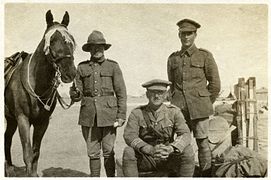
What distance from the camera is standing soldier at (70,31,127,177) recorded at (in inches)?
201

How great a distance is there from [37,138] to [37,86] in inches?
19.0

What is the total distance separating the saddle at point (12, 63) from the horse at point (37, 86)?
0.03m

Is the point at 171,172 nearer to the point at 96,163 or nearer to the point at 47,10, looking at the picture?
the point at 96,163

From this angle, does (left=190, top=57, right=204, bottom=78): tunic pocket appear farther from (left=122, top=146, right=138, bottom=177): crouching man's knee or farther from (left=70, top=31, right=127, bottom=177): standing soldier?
(left=122, top=146, right=138, bottom=177): crouching man's knee

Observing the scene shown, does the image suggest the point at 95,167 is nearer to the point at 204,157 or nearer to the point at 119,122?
the point at 119,122

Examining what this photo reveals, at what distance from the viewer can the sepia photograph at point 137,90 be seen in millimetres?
5094

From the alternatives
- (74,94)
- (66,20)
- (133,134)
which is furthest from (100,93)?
(66,20)

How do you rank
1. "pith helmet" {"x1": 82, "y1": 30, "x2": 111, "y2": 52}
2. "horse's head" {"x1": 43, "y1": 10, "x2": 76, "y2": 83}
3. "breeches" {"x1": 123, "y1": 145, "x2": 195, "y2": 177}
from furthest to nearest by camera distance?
"pith helmet" {"x1": 82, "y1": 30, "x2": 111, "y2": 52} < "breeches" {"x1": 123, "y1": 145, "x2": 195, "y2": 177} < "horse's head" {"x1": 43, "y1": 10, "x2": 76, "y2": 83}

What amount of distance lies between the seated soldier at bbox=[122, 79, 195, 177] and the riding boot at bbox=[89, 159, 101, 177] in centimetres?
23

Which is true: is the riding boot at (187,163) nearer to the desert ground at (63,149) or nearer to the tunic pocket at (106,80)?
the desert ground at (63,149)

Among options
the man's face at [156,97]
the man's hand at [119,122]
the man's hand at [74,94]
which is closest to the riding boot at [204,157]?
the man's face at [156,97]

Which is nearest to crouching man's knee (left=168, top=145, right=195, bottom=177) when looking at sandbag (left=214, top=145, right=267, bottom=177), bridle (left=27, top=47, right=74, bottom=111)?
sandbag (left=214, top=145, right=267, bottom=177)

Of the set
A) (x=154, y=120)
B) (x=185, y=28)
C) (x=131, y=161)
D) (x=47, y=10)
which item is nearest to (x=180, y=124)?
(x=154, y=120)

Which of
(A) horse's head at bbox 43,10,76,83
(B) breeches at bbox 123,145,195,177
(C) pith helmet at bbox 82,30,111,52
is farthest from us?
(C) pith helmet at bbox 82,30,111,52
